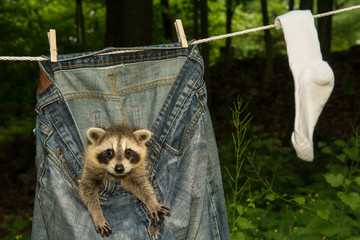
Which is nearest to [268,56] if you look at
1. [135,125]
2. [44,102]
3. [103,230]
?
[135,125]

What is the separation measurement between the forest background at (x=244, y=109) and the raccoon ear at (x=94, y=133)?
1.47m

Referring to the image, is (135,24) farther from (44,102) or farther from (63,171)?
(63,171)

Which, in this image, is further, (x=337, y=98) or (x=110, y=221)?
(x=337, y=98)

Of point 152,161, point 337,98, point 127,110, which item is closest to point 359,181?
point 152,161

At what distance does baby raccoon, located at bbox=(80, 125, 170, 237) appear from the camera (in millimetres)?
2627

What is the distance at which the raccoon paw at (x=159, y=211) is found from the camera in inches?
97.1

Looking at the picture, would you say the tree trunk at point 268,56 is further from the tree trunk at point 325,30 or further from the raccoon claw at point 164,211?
the raccoon claw at point 164,211

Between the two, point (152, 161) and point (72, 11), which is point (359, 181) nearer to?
point (152, 161)

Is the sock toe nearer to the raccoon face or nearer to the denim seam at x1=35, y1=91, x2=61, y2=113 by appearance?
the raccoon face

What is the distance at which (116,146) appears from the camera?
2715 millimetres

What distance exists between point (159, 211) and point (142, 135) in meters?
0.52

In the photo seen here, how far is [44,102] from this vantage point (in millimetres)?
2494

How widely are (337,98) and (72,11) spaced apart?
30.2 ft

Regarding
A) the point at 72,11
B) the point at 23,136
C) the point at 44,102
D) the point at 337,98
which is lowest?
the point at 23,136
